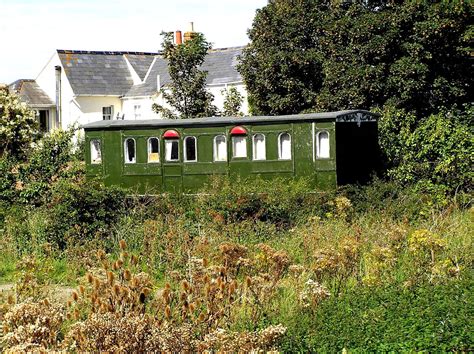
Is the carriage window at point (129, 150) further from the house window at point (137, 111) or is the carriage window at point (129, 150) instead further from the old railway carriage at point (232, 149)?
the house window at point (137, 111)

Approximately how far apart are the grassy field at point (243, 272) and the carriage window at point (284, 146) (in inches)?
92.0

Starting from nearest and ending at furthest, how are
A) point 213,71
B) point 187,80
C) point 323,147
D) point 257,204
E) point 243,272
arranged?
point 243,272 < point 257,204 < point 323,147 < point 187,80 < point 213,71

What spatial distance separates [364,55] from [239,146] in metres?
5.41

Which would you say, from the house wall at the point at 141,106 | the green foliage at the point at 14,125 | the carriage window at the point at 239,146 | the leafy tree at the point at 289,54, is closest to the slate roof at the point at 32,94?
the house wall at the point at 141,106

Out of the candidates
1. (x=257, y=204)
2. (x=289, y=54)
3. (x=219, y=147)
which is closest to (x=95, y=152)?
(x=219, y=147)

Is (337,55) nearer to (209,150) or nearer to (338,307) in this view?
(209,150)

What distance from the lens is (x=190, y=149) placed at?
853 inches

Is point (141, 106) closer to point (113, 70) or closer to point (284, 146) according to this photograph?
point (113, 70)

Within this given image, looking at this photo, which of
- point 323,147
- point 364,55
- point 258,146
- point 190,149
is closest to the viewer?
point 323,147

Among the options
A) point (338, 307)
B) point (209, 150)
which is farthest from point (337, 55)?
point (338, 307)

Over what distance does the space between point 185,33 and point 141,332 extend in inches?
1320

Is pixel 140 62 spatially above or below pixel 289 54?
above

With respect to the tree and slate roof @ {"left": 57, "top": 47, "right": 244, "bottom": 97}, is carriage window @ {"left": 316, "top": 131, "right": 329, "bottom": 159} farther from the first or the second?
slate roof @ {"left": 57, "top": 47, "right": 244, "bottom": 97}

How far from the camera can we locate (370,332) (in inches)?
300
